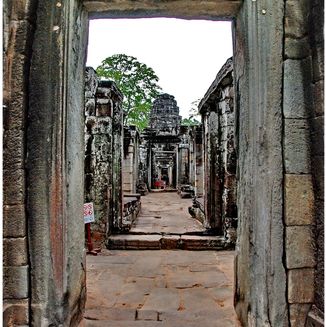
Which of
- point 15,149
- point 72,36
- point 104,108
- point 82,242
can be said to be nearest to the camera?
point 15,149

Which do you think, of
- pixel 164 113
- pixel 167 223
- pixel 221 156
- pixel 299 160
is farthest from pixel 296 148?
pixel 164 113

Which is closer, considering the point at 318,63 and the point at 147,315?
the point at 318,63

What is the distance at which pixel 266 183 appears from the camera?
2.42m

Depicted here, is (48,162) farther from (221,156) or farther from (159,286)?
(221,156)

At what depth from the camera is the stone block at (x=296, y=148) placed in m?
2.43

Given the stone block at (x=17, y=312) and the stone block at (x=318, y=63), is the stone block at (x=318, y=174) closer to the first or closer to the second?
the stone block at (x=318, y=63)

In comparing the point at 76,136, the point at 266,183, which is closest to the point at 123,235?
the point at 76,136

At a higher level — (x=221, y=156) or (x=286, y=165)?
(x=221, y=156)

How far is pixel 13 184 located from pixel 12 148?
0.23 metres

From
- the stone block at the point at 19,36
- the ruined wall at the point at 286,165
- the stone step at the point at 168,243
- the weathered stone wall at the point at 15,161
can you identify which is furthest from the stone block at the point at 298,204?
the stone step at the point at 168,243

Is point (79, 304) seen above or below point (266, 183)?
below

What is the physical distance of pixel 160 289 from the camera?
403 centimetres

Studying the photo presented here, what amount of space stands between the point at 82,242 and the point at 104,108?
11.5 ft

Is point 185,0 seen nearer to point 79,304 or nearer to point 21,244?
point 21,244
